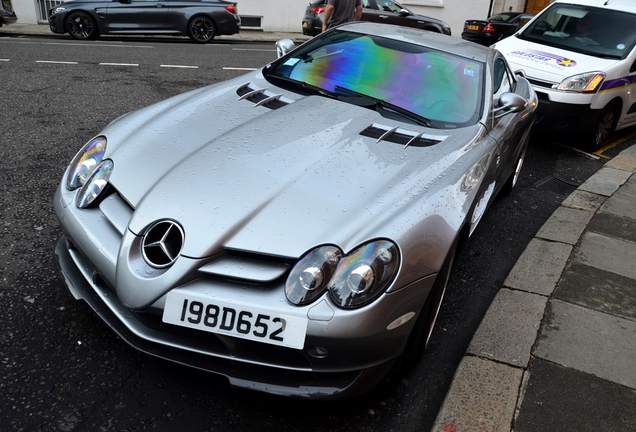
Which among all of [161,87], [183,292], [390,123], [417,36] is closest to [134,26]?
[161,87]

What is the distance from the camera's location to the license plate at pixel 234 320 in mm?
1853

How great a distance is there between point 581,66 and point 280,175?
5100mm

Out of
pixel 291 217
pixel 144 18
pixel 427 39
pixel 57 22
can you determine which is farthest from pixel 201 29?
pixel 291 217

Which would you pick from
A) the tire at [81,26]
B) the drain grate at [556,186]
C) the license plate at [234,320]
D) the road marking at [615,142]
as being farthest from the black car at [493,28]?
the license plate at [234,320]

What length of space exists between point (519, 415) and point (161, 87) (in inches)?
239

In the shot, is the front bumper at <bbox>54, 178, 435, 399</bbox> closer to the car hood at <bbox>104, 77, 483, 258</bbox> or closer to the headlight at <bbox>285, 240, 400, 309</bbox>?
the headlight at <bbox>285, 240, 400, 309</bbox>

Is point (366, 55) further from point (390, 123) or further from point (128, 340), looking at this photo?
point (128, 340)

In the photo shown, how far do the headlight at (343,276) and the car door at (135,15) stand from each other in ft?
37.6

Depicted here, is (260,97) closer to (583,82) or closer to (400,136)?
(400,136)

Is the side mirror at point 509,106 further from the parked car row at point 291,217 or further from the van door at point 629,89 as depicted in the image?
the van door at point 629,89

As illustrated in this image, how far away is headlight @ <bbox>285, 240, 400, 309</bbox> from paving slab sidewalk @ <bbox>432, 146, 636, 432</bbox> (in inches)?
26.8

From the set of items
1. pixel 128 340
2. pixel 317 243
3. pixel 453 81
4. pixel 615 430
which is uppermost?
pixel 453 81

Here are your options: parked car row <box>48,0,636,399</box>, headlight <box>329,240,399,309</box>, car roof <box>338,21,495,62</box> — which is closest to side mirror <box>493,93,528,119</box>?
parked car row <box>48,0,636,399</box>

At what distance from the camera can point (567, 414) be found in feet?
7.39
